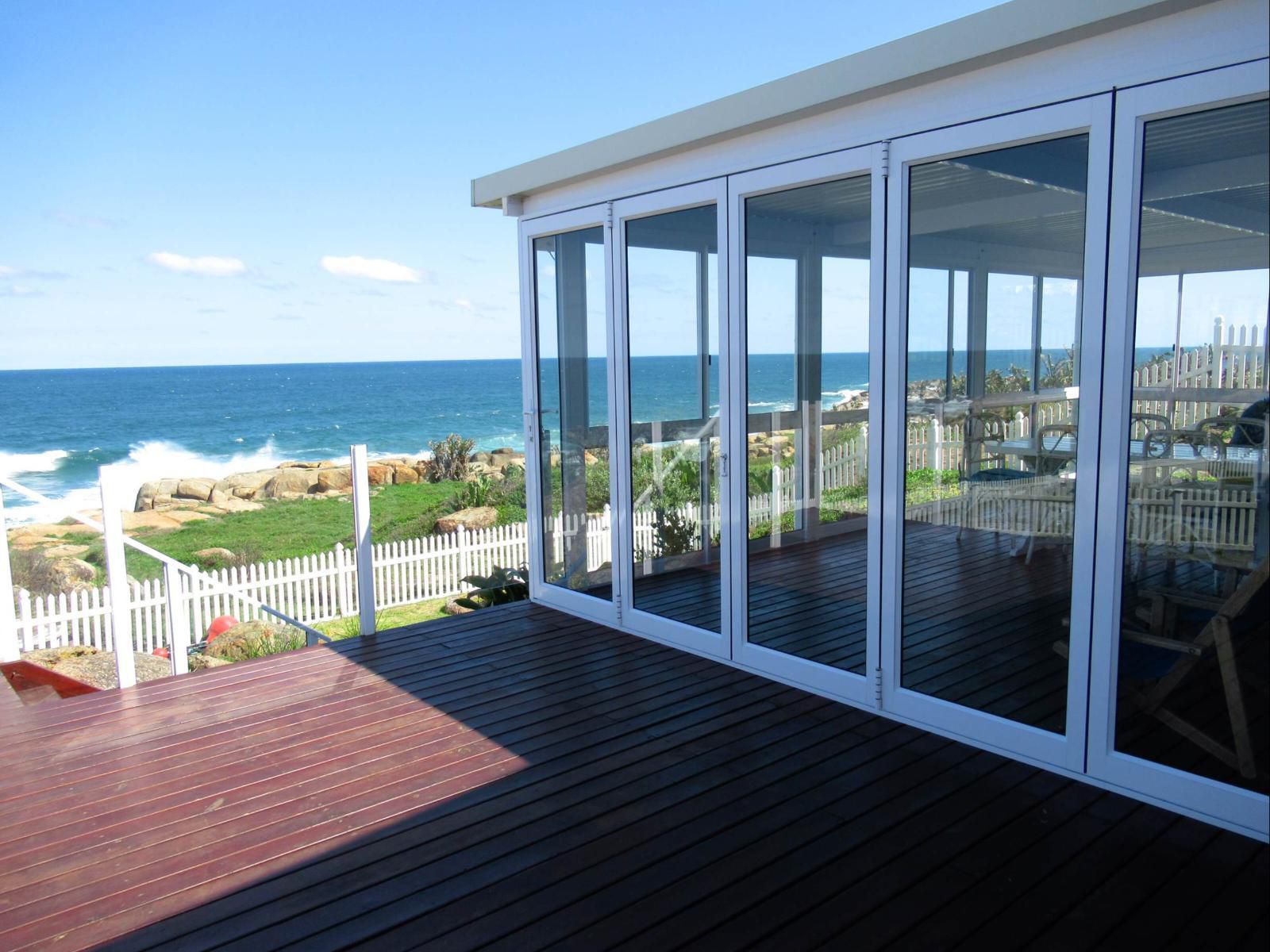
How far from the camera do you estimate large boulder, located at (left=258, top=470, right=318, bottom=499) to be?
24531mm

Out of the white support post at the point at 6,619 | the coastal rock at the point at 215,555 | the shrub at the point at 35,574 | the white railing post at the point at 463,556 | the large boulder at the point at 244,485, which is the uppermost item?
the white support post at the point at 6,619

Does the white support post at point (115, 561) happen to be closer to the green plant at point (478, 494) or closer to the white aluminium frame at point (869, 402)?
the white aluminium frame at point (869, 402)

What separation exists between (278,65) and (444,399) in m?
15.6

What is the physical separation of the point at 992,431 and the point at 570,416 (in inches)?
98.2

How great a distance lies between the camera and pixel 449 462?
26.2 meters

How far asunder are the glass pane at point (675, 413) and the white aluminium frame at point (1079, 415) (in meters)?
0.98

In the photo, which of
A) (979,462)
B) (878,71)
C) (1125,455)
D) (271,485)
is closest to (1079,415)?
(1125,455)

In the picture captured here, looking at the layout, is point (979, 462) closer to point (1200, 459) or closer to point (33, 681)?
point (1200, 459)

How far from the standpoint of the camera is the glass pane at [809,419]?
12.0 ft

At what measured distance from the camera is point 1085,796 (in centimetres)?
289

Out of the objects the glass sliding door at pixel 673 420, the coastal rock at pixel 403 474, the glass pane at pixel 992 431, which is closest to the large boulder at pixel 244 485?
the coastal rock at pixel 403 474

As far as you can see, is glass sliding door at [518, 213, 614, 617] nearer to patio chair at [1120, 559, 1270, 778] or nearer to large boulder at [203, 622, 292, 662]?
patio chair at [1120, 559, 1270, 778]

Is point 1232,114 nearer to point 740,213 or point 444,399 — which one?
point 740,213

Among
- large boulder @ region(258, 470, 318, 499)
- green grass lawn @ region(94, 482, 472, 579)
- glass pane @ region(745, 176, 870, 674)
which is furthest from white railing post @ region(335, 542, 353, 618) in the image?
large boulder @ region(258, 470, 318, 499)
